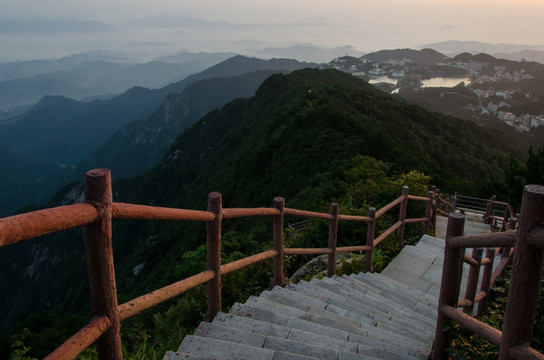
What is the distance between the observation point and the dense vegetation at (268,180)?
24.3 feet

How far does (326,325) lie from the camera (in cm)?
314

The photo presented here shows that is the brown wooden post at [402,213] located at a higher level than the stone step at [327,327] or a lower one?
lower

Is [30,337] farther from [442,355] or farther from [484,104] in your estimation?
[484,104]

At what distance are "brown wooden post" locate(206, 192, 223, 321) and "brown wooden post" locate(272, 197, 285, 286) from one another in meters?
0.98

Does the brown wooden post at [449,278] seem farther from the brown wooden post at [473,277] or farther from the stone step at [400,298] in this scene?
the stone step at [400,298]

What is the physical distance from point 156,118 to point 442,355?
506 feet

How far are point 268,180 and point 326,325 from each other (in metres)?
23.2

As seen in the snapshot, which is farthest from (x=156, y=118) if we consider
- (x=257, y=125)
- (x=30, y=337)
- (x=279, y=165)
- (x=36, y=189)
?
(x=30, y=337)

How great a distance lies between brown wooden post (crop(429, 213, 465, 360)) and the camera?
222cm

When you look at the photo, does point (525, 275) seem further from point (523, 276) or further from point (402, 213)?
point (402, 213)

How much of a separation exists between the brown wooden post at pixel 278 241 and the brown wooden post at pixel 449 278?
174 cm

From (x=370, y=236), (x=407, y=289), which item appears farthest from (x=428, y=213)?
(x=407, y=289)

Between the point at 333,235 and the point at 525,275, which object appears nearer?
the point at 525,275

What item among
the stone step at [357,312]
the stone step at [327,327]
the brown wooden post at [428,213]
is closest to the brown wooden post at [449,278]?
the stone step at [327,327]
